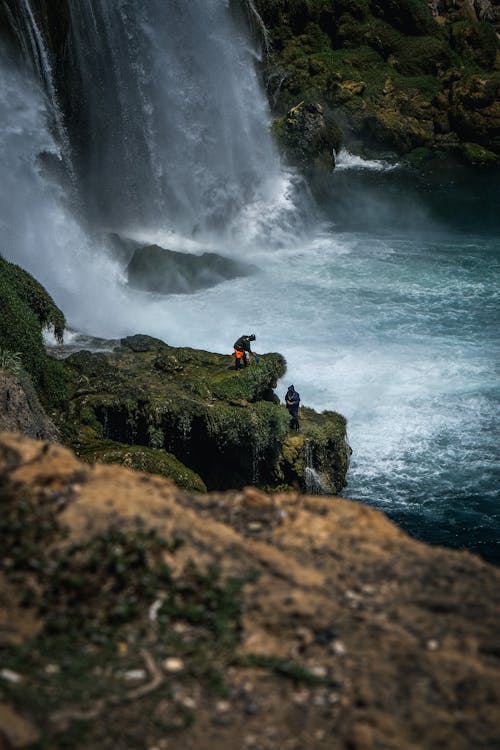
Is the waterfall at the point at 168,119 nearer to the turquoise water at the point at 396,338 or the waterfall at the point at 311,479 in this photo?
the turquoise water at the point at 396,338

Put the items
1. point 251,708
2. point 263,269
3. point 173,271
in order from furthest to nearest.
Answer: point 263,269 < point 173,271 < point 251,708

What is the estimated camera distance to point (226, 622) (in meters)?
5.25

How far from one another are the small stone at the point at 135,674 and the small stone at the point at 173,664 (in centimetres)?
14

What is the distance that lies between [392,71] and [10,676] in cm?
5050

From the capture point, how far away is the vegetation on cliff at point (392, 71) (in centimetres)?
4588

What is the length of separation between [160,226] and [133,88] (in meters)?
5.37

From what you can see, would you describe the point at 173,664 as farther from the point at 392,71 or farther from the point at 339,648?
the point at 392,71

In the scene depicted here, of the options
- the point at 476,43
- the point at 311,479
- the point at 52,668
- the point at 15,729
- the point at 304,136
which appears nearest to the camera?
the point at 15,729

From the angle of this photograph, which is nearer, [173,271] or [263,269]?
[173,271]

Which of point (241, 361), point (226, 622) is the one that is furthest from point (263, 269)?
point (226, 622)

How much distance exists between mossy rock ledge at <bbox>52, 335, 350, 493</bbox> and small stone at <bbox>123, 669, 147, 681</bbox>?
9171 millimetres

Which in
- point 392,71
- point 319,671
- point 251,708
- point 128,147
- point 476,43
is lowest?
point 251,708

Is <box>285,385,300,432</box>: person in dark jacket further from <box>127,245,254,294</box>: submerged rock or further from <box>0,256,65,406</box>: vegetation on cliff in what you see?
<box>127,245,254,294</box>: submerged rock

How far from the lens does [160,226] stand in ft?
108
